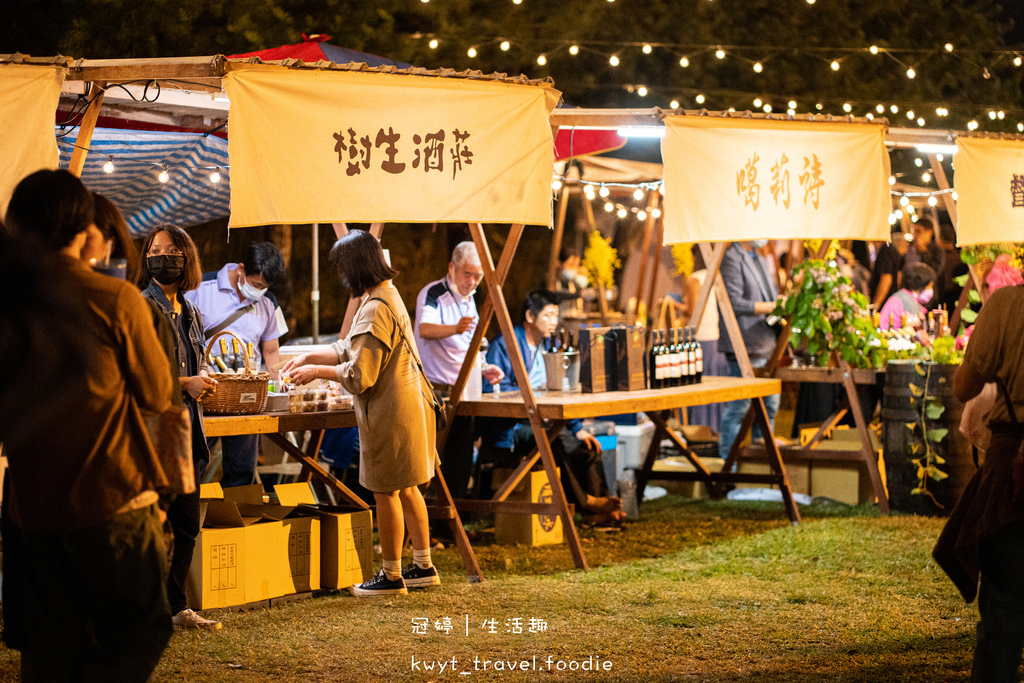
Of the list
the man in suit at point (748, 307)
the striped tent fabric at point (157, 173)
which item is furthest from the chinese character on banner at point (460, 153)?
the man in suit at point (748, 307)

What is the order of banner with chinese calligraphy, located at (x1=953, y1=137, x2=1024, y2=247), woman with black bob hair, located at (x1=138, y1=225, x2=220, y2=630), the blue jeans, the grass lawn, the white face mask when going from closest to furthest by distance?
the grass lawn, woman with black bob hair, located at (x1=138, y1=225, x2=220, y2=630), the white face mask, banner with chinese calligraphy, located at (x1=953, y1=137, x2=1024, y2=247), the blue jeans

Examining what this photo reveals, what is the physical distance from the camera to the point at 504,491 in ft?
19.3

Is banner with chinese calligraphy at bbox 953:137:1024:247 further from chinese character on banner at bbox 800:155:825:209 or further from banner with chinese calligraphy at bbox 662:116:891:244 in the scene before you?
chinese character on banner at bbox 800:155:825:209

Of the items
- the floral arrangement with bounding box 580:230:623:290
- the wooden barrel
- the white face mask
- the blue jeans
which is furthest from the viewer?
the floral arrangement with bounding box 580:230:623:290

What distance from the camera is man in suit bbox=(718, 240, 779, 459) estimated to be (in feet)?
28.1

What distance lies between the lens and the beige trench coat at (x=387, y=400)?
4.92 meters

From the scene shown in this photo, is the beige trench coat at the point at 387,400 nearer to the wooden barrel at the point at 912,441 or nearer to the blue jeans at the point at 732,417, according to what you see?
the wooden barrel at the point at 912,441

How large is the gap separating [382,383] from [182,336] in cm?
95

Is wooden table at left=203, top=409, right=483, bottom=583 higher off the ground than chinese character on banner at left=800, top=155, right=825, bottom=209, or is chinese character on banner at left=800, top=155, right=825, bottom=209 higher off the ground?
chinese character on banner at left=800, top=155, right=825, bottom=209

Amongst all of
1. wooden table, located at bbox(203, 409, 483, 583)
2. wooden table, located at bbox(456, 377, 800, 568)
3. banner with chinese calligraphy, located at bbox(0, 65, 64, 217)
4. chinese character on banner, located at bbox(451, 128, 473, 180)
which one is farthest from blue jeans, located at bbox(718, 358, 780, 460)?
banner with chinese calligraphy, located at bbox(0, 65, 64, 217)

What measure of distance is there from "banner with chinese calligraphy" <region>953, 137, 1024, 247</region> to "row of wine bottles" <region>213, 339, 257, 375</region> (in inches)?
180

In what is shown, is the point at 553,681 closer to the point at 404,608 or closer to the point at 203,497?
the point at 404,608

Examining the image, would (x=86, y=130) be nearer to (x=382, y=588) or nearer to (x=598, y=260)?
(x=382, y=588)

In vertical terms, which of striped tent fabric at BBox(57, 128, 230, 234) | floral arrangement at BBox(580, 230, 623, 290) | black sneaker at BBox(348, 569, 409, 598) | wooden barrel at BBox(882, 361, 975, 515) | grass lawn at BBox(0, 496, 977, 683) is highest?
striped tent fabric at BBox(57, 128, 230, 234)
